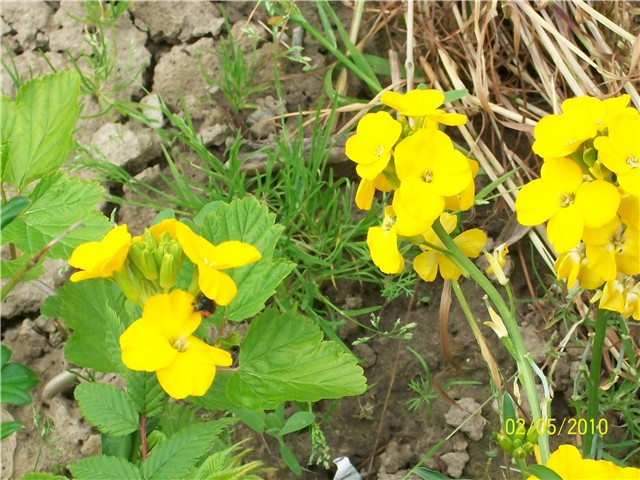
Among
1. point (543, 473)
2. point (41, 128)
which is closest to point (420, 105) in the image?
point (543, 473)

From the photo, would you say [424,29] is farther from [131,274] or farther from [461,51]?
[131,274]

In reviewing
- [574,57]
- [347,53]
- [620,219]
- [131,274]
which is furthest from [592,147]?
[347,53]

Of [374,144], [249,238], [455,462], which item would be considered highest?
[374,144]

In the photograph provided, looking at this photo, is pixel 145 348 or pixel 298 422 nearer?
pixel 145 348

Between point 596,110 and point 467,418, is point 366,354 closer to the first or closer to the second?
point 467,418

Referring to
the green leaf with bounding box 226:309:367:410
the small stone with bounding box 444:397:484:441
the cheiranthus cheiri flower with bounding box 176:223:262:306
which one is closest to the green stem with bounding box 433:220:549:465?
the green leaf with bounding box 226:309:367:410

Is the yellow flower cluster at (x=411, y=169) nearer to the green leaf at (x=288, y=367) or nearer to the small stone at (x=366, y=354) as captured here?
the green leaf at (x=288, y=367)
